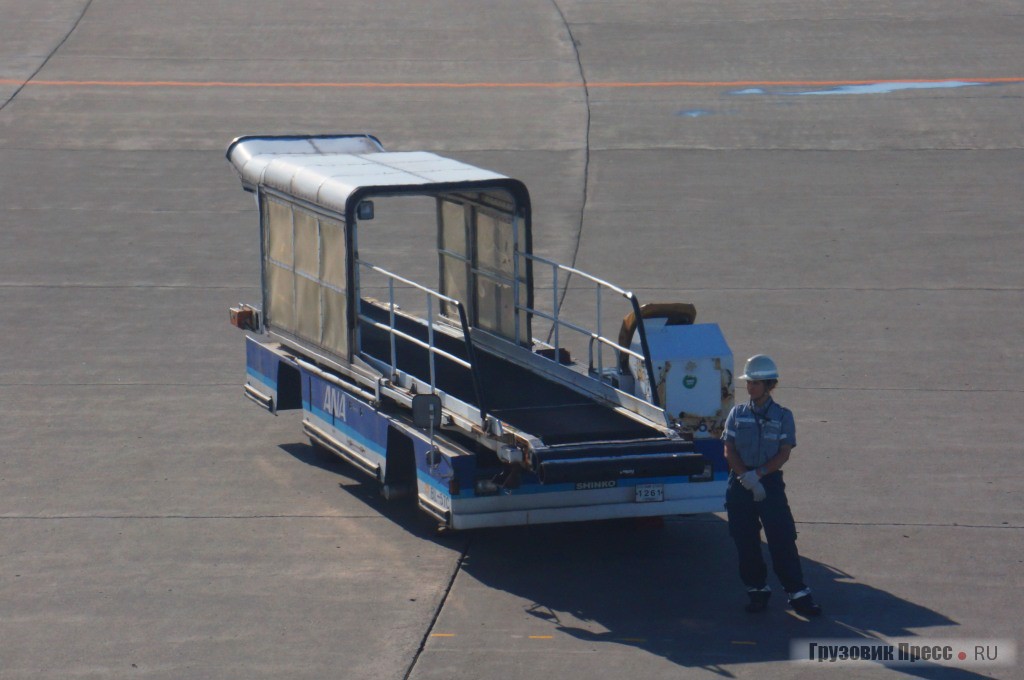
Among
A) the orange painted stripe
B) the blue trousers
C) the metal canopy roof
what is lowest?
the blue trousers

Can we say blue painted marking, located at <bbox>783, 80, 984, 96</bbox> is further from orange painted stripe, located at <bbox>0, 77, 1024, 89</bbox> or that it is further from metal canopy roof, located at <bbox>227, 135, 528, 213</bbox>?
metal canopy roof, located at <bbox>227, 135, 528, 213</bbox>

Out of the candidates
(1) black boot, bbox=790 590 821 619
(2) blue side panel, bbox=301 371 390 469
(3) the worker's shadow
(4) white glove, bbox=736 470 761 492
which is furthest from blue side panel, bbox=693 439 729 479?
(2) blue side panel, bbox=301 371 390 469

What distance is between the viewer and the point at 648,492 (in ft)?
30.5

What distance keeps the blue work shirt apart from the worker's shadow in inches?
37.3

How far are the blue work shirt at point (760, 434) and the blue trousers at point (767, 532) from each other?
0.14m

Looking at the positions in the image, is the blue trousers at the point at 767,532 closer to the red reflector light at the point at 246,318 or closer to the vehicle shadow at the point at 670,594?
the vehicle shadow at the point at 670,594

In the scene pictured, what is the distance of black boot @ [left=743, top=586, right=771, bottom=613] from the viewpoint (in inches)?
337

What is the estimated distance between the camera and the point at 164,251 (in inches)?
728

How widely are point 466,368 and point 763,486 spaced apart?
120 inches

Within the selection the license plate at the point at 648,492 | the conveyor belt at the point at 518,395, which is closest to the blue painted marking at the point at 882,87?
the conveyor belt at the point at 518,395

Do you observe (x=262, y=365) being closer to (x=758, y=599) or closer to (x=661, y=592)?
(x=661, y=592)

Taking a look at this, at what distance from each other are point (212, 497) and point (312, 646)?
2865mm

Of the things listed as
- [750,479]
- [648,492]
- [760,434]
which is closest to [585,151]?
[648,492]

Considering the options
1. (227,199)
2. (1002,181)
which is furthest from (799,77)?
(227,199)
